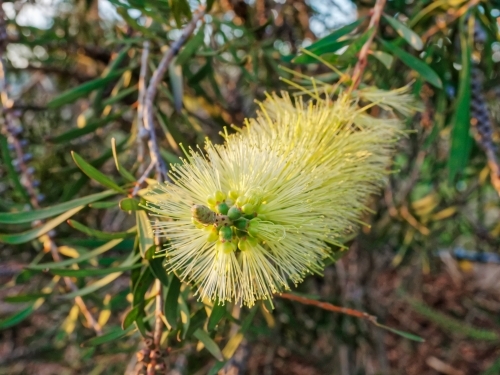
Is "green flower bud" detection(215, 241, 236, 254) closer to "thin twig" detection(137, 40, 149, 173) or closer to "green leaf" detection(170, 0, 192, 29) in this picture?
"thin twig" detection(137, 40, 149, 173)

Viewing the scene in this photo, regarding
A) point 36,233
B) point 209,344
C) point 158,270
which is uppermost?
point 36,233

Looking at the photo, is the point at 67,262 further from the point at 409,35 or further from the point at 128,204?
the point at 409,35

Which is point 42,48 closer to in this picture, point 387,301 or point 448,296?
point 387,301

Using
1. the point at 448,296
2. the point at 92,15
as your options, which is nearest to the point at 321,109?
the point at 92,15

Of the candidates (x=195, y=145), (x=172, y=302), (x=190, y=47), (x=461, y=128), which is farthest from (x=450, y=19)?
(x=172, y=302)

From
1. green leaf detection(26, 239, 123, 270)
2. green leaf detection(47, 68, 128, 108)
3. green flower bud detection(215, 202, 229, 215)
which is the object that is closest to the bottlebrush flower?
green flower bud detection(215, 202, 229, 215)

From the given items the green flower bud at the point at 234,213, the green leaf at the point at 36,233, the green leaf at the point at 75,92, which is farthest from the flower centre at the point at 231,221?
the green leaf at the point at 75,92
